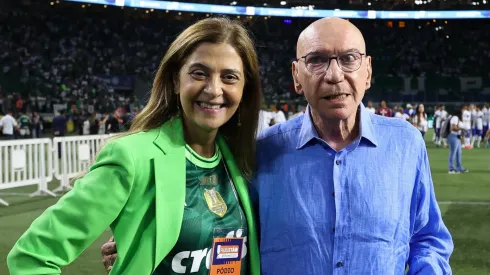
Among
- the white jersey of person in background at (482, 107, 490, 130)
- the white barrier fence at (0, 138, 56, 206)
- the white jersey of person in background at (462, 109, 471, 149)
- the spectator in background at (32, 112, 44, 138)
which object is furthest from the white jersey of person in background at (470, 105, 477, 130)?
the white barrier fence at (0, 138, 56, 206)

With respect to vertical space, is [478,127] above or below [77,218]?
below

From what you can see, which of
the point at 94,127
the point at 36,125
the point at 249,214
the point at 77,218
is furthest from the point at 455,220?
the point at 36,125

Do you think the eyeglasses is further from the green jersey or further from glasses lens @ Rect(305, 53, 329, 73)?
the green jersey

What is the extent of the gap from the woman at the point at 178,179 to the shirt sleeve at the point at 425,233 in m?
0.63

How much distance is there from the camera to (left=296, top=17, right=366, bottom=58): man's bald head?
232cm

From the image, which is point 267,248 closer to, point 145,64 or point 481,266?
point 481,266

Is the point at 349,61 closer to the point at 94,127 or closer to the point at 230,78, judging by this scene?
the point at 230,78

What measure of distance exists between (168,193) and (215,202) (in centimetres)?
23

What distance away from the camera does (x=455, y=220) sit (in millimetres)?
9172

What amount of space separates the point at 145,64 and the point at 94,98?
418 inches

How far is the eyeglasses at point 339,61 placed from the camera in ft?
7.64

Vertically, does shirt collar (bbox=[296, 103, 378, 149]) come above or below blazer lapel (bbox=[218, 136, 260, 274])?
above

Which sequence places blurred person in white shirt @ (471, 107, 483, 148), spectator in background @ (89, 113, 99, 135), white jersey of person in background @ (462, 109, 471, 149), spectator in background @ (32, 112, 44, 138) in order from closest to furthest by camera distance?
white jersey of person in background @ (462, 109, 471, 149) < blurred person in white shirt @ (471, 107, 483, 148) < spectator in background @ (89, 113, 99, 135) < spectator in background @ (32, 112, 44, 138)

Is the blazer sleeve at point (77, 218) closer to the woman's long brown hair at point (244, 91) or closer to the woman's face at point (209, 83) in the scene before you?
the woman's long brown hair at point (244, 91)
